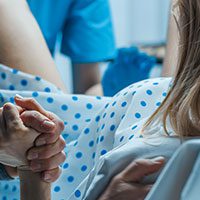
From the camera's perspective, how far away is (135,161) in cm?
66

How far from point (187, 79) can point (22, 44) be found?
1.61 ft

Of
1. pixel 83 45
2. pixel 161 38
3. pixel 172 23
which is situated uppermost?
pixel 172 23

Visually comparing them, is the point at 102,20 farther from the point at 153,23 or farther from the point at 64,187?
the point at 153,23

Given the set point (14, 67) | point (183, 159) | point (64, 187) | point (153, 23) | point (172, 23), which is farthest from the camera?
point (153, 23)

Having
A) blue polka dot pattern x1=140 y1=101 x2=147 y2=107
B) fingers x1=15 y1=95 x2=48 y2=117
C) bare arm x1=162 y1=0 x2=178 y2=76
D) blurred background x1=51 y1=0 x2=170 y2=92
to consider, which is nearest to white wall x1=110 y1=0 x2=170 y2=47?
blurred background x1=51 y1=0 x2=170 y2=92

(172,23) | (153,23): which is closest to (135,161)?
(172,23)

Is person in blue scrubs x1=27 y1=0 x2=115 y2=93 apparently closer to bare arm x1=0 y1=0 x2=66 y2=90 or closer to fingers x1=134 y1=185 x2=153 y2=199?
bare arm x1=0 y1=0 x2=66 y2=90

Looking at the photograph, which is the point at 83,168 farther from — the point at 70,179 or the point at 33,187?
the point at 33,187

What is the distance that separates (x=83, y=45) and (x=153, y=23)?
4.08 feet

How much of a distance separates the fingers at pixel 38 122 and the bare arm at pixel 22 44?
0.35 meters

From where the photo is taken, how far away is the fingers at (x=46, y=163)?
0.74 metres

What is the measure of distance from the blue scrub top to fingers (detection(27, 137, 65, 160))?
817 mm

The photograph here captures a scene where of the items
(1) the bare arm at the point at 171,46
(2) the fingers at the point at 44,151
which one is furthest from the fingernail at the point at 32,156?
(1) the bare arm at the point at 171,46

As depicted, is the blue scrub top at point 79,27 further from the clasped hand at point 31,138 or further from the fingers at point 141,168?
the fingers at point 141,168
